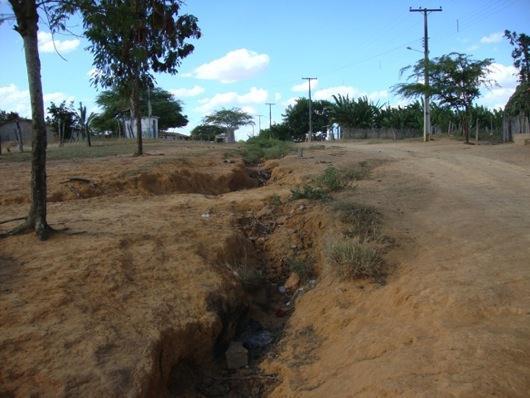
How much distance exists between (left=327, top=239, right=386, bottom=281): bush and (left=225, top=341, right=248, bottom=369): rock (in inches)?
51.8

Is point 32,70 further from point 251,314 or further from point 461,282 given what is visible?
point 461,282

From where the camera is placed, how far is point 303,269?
646 cm

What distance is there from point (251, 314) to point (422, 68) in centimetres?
2506

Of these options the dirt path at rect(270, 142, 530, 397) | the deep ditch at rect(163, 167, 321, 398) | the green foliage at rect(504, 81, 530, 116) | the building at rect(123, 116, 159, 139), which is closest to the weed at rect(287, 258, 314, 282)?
the deep ditch at rect(163, 167, 321, 398)

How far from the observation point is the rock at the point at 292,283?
6.34m

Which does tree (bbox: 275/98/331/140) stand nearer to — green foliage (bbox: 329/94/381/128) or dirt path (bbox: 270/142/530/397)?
green foliage (bbox: 329/94/381/128)

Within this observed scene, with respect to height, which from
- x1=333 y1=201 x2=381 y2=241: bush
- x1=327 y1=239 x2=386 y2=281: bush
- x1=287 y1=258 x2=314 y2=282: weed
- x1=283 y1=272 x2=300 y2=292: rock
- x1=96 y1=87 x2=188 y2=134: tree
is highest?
x1=96 y1=87 x2=188 y2=134: tree

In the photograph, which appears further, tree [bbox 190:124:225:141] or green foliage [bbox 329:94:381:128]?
tree [bbox 190:124:225:141]

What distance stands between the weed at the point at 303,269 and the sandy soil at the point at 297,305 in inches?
6.8

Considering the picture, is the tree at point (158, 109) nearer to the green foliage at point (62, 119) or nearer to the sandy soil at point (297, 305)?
the green foliage at point (62, 119)

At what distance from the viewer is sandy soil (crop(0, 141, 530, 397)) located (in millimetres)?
3594

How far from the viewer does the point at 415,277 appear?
4973mm

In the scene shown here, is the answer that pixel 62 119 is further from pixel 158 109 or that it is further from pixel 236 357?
pixel 236 357

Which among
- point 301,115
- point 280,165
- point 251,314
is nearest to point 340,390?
point 251,314
